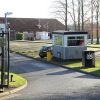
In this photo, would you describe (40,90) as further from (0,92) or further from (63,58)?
(63,58)

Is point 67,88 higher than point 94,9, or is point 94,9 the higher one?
point 94,9

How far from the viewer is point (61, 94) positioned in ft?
59.9

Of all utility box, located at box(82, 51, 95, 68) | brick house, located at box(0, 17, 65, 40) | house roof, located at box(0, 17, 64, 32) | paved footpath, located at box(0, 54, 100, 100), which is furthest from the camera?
house roof, located at box(0, 17, 64, 32)

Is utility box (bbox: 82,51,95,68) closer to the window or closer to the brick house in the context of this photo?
the window

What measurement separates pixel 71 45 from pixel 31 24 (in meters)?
84.2

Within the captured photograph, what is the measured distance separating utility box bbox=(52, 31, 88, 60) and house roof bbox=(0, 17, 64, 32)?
8031cm

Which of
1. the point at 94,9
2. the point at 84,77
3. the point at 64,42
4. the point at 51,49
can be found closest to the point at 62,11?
the point at 94,9

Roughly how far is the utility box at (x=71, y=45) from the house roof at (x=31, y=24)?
80.3m

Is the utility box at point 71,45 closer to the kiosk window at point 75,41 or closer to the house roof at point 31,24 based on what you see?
the kiosk window at point 75,41

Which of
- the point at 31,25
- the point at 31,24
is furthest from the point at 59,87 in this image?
the point at 31,24

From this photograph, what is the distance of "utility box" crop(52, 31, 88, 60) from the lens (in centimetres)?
3781

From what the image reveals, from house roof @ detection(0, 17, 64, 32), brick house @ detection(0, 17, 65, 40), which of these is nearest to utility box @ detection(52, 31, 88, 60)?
brick house @ detection(0, 17, 65, 40)

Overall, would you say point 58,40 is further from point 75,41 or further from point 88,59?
point 88,59

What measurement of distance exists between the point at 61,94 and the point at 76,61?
1944 cm
